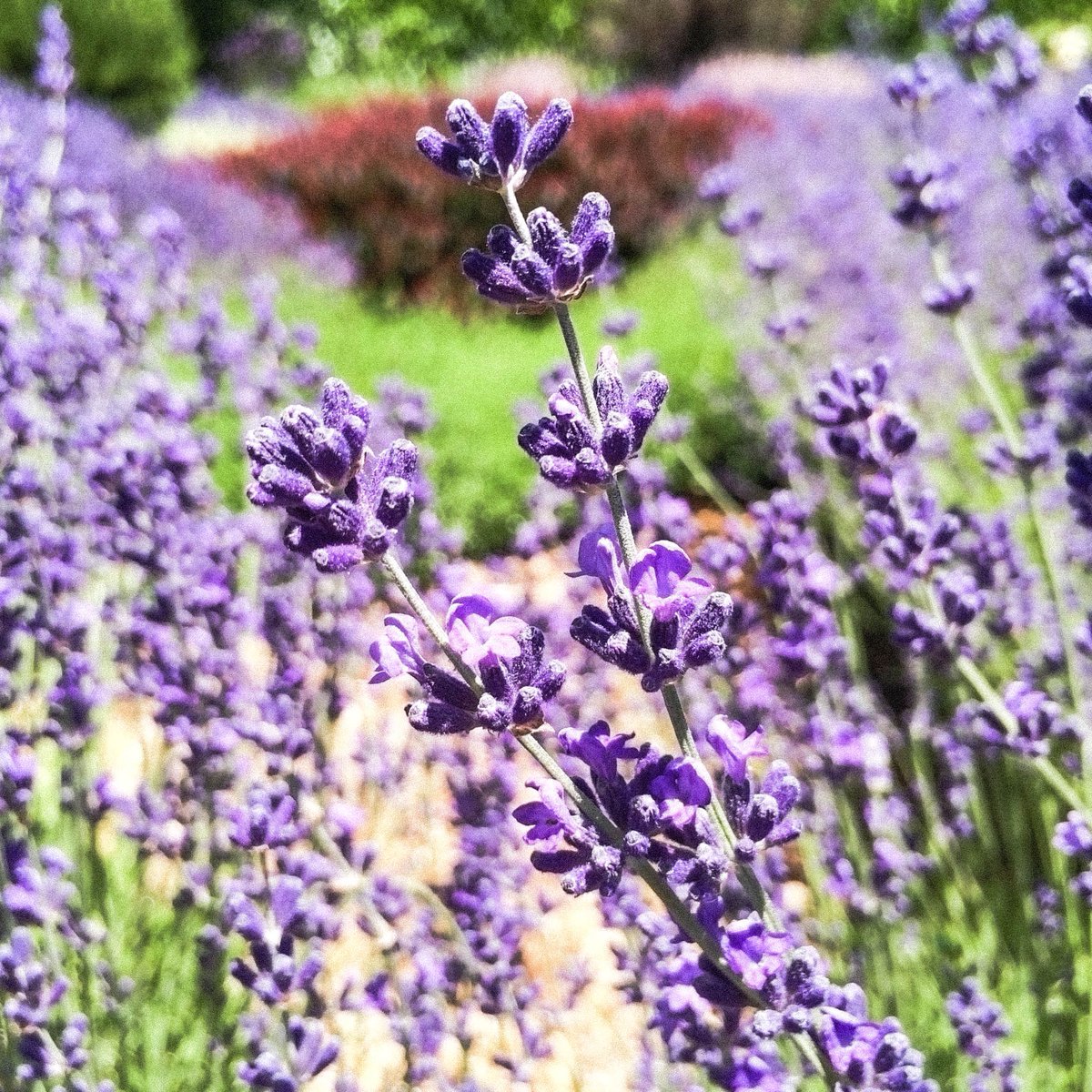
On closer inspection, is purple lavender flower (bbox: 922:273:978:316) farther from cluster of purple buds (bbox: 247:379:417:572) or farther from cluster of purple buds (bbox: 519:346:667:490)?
cluster of purple buds (bbox: 247:379:417:572)

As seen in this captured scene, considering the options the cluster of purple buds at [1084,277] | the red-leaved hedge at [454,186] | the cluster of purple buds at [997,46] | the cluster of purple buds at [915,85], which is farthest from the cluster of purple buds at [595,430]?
the red-leaved hedge at [454,186]

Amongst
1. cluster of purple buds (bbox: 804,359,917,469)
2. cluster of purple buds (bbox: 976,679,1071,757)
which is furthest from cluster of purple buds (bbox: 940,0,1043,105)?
cluster of purple buds (bbox: 976,679,1071,757)

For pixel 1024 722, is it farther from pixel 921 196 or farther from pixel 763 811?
pixel 921 196

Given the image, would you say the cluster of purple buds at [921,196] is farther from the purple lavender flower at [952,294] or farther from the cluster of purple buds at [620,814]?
the cluster of purple buds at [620,814]

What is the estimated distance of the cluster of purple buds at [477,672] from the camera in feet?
2.91

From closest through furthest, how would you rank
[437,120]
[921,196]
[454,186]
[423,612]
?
[423,612], [921,196], [437,120], [454,186]

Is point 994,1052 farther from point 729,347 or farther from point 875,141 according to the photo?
point 875,141

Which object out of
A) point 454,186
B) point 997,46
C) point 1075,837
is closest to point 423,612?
point 1075,837

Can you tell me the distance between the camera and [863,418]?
1528 millimetres

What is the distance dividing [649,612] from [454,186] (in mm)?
9506

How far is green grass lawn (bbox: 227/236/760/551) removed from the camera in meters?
4.88

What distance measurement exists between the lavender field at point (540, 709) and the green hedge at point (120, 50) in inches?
488

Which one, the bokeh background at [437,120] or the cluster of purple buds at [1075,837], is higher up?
the bokeh background at [437,120]

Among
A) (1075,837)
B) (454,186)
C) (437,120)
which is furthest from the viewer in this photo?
(454,186)
